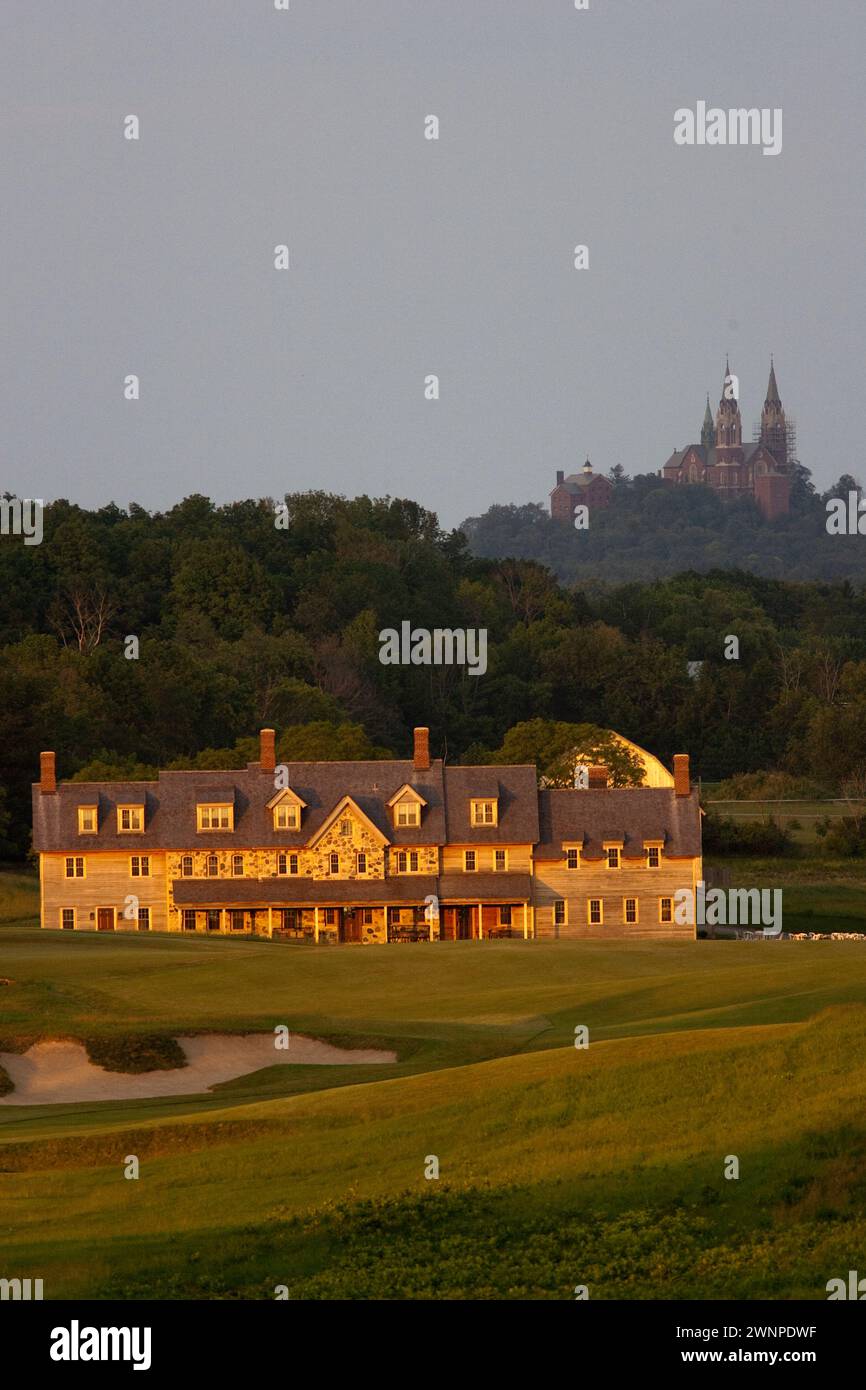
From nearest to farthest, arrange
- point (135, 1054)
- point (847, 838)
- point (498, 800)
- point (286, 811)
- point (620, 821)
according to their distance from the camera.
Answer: point (135, 1054) < point (286, 811) < point (620, 821) < point (498, 800) < point (847, 838)

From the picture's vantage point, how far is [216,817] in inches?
3031

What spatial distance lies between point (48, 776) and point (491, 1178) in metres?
Result: 57.6

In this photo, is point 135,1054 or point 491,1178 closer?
point 491,1178

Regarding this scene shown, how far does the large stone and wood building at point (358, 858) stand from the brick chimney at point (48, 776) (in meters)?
0.13

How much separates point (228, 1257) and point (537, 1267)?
3.00 meters

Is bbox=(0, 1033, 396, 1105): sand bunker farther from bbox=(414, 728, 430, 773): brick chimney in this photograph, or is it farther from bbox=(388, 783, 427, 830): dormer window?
bbox=(414, 728, 430, 773): brick chimney

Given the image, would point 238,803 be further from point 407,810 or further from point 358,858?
point 407,810

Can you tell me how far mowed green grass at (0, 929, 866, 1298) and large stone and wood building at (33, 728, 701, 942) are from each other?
131 ft

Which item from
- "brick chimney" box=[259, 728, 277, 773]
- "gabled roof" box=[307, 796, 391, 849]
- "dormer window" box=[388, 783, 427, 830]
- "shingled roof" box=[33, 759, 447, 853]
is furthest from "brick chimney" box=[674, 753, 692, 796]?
"brick chimney" box=[259, 728, 277, 773]

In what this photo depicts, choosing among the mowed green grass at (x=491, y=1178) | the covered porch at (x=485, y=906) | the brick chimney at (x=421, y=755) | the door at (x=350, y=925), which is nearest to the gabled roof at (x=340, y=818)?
the door at (x=350, y=925)

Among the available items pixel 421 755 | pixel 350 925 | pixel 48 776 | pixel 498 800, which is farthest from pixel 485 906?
pixel 48 776

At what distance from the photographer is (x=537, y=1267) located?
2034cm

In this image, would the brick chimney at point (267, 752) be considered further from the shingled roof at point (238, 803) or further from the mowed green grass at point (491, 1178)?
the mowed green grass at point (491, 1178)

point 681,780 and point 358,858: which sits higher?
point 681,780
